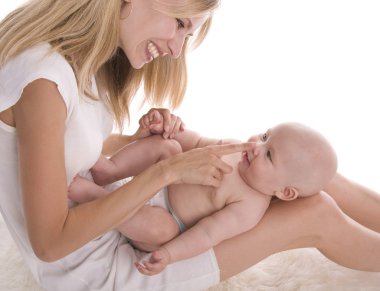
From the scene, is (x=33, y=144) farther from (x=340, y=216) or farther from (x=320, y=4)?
(x=320, y=4)

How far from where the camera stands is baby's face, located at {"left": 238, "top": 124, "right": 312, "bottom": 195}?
1.60 metres

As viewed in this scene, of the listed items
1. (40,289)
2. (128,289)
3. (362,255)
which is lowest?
(40,289)

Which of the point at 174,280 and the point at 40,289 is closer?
the point at 174,280

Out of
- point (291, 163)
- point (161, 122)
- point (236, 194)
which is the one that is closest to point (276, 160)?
point (291, 163)

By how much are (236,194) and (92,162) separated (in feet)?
1.32

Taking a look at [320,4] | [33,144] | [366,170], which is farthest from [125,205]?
[320,4]

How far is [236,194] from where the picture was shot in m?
1.64

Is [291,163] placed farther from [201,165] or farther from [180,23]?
[180,23]

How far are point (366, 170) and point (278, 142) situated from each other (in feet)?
3.28

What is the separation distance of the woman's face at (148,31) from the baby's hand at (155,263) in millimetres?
507

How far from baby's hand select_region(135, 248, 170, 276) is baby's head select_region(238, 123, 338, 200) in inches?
12.2

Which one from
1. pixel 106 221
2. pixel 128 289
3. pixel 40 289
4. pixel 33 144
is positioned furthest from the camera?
pixel 40 289

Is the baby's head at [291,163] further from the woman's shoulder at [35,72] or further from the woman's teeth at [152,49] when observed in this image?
the woman's shoulder at [35,72]

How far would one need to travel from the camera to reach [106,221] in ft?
4.69
